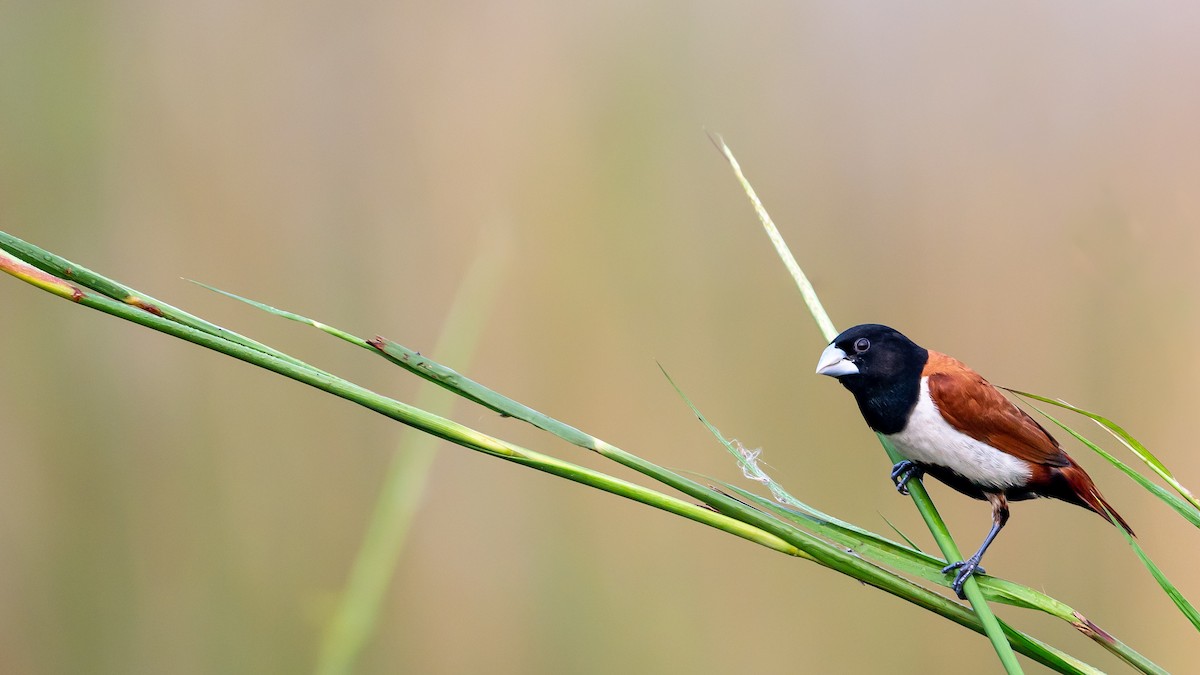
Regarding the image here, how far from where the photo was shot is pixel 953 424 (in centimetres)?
71

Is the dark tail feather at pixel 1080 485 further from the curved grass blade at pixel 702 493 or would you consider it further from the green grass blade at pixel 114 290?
the green grass blade at pixel 114 290

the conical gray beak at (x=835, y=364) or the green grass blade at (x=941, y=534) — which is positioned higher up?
the conical gray beak at (x=835, y=364)

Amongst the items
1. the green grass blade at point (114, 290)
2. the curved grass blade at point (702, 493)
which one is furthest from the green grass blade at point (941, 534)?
the green grass blade at point (114, 290)

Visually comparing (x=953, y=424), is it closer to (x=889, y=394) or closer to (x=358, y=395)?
(x=889, y=394)

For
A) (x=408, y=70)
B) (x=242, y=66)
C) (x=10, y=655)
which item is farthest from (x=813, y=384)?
(x=10, y=655)

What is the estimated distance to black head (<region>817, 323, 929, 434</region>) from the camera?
0.71 meters

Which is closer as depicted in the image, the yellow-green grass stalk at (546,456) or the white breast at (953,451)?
the yellow-green grass stalk at (546,456)

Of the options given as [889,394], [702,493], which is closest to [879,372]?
[889,394]

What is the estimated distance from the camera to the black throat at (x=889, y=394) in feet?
2.34

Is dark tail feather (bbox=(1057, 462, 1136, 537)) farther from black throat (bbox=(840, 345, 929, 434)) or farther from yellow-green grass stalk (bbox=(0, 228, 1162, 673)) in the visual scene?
yellow-green grass stalk (bbox=(0, 228, 1162, 673))

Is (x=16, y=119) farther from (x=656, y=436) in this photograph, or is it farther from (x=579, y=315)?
(x=656, y=436)

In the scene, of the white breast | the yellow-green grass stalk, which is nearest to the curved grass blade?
the yellow-green grass stalk

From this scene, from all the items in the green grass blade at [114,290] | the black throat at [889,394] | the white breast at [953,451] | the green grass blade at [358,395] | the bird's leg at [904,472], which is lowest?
the green grass blade at [358,395]

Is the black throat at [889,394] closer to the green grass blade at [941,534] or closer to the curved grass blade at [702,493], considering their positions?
the green grass blade at [941,534]
